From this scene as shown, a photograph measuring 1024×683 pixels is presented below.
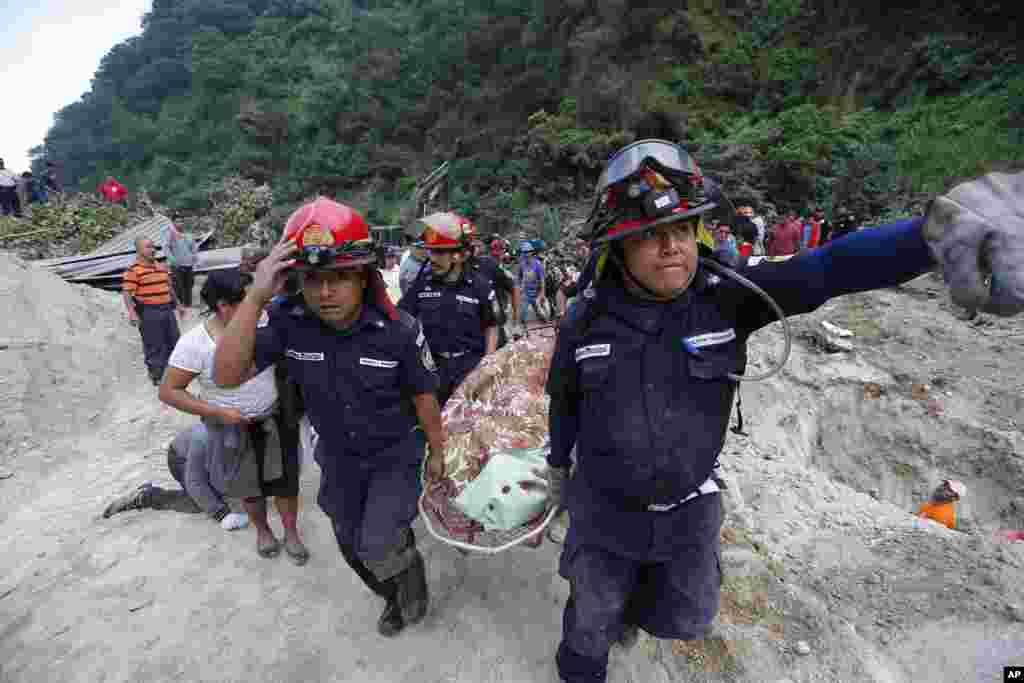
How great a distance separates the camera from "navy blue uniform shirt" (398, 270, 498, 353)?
3.86 meters

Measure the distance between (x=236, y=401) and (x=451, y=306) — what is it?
163 cm

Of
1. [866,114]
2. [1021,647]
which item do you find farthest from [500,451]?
[866,114]

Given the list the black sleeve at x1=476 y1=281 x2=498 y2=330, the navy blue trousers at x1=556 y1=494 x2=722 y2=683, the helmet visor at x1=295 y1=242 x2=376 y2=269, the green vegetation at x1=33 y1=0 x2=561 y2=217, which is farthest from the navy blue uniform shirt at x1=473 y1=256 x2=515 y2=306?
the green vegetation at x1=33 y1=0 x2=561 y2=217

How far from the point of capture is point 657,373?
1.60m

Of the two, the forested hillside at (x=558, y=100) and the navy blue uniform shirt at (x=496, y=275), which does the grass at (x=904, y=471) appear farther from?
the forested hillside at (x=558, y=100)

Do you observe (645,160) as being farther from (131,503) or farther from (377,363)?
(131,503)

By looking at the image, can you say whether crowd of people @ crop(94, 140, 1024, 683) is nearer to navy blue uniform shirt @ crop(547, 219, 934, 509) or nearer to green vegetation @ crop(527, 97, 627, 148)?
navy blue uniform shirt @ crop(547, 219, 934, 509)

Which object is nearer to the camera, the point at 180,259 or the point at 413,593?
the point at 413,593

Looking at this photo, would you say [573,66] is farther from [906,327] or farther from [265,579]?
[265,579]

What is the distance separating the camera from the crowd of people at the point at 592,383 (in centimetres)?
152

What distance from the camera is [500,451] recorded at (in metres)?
2.79

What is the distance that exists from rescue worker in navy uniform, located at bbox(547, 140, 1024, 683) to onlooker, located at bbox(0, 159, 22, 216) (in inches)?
698

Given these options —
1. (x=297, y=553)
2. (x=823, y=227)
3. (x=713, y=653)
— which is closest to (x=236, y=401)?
(x=297, y=553)

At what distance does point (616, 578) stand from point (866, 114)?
19.7m
